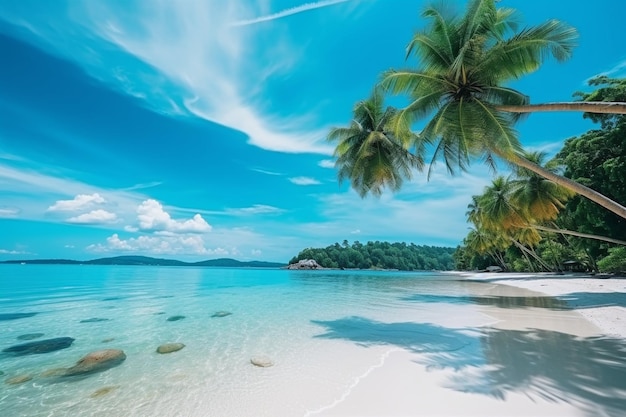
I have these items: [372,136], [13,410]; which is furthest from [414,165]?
[13,410]

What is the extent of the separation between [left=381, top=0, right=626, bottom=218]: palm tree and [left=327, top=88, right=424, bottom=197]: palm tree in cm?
429

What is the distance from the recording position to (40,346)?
7.87 m

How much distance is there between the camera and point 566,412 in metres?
3.62

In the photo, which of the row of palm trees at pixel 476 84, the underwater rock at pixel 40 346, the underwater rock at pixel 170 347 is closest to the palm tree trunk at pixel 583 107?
the row of palm trees at pixel 476 84

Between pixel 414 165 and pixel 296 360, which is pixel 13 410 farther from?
pixel 414 165

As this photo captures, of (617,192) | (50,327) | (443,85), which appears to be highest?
(443,85)

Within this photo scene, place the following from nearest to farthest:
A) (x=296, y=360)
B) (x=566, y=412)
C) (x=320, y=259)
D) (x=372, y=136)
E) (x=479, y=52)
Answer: (x=566, y=412)
(x=296, y=360)
(x=479, y=52)
(x=372, y=136)
(x=320, y=259)

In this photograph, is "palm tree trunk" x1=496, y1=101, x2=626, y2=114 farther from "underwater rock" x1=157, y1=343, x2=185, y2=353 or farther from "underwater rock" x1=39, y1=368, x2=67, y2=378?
"underwater rock" x1=39, y1=368, x2=67, y2=378

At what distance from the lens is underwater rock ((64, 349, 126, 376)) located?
586 centimetres

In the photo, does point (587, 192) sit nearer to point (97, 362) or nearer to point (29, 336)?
point (97, 362)

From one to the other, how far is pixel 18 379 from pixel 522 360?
911cm

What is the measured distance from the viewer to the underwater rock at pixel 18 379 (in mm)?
5465

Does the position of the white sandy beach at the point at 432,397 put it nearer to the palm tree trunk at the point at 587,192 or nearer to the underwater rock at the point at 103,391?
the underwater rock at the point at 103,391

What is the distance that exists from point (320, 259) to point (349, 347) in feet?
386
